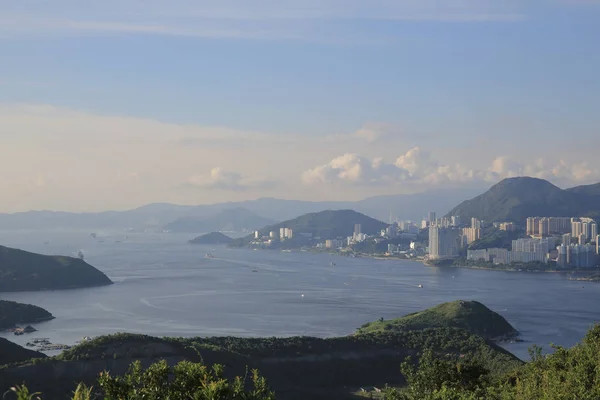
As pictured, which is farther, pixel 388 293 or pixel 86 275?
pixel 86 275

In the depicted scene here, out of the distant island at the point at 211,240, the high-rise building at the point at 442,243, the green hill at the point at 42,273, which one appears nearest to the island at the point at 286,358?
the green hill at the point at 42,273

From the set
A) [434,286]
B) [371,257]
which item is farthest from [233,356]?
[371,257]

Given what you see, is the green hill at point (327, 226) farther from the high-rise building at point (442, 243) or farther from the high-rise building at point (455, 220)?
the high-rise building at point (442, 243)

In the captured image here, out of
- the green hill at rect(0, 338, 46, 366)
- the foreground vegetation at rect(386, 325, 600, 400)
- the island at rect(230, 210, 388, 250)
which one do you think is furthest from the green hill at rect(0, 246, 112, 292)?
the island at rect(230, 210, 388, 250)

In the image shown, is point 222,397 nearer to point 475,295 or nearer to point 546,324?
point 546,324

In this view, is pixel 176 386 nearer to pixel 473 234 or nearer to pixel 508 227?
pixel 473 234

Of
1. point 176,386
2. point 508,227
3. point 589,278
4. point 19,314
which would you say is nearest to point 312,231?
point 508,227
